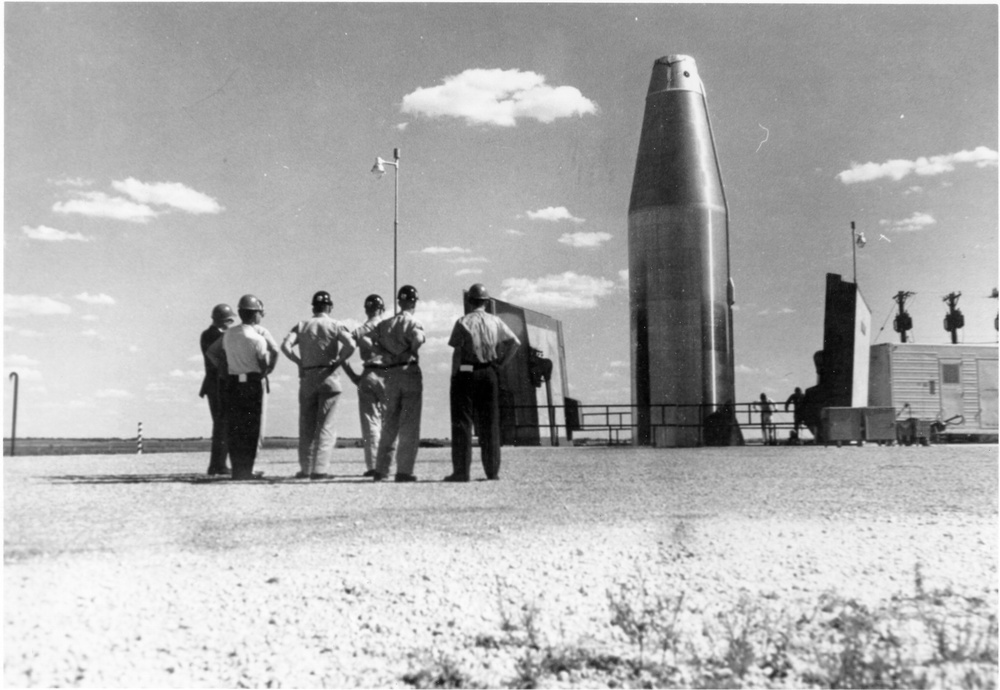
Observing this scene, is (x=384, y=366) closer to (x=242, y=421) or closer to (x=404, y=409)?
(x=404, y=409)

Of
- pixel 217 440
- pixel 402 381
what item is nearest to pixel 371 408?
pixel 402 381

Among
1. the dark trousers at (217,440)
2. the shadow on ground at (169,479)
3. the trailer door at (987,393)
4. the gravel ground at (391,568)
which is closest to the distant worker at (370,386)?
the shadow on ground at (169,479)

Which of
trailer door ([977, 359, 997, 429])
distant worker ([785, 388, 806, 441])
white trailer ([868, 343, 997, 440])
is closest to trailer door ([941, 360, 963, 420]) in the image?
white trailer ([868, 343, 997, 440])

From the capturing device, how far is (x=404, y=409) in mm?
7625

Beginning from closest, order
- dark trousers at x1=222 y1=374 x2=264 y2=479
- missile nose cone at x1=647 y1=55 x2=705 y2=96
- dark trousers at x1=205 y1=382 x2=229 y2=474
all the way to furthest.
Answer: dark trousers at x1=222 y1=374 x2=264 y2=479, dark trousers at x1=205 y1=382 x2=229 y2=474, missile nose cone at x1=647 y1=55 x2=705 y2=96

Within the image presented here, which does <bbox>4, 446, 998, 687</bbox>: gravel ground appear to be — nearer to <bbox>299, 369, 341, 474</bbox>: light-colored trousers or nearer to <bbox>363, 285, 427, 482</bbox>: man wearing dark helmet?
<bbox>363, 285, 427, 482</bbox>: man wearing dark helmet

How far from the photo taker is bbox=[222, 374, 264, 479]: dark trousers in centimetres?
733

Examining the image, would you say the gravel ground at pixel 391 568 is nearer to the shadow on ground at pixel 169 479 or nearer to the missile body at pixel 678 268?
the shadow on ground at pixel 169 479

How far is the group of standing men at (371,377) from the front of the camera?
7375mm

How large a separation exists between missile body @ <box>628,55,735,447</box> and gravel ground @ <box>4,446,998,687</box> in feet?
34.2

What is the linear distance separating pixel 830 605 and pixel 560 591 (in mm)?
1113

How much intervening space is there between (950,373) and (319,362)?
17944mm

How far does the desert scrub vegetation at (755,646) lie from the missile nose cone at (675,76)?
13944 millimetres

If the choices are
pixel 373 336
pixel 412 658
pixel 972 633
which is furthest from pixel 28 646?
pixel 373 336
